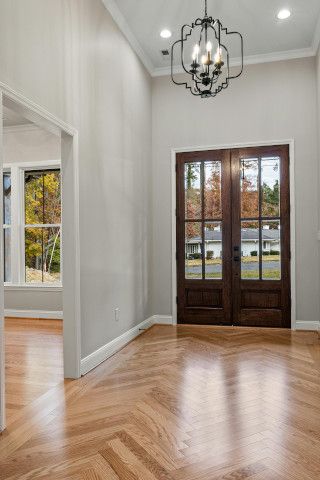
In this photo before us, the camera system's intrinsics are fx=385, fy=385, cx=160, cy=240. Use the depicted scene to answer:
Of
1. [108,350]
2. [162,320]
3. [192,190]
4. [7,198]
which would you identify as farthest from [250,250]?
[7,198]

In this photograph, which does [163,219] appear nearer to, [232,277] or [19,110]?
[232,277]

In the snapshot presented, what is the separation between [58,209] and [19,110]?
3829mm

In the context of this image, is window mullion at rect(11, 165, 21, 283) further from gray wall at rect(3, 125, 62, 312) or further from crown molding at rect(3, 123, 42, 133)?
crown molding at rect(3, 123, 42, 133)

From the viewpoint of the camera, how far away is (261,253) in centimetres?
529

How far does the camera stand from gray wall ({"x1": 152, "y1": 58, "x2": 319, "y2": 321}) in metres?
5.16

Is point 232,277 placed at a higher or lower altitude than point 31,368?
higher

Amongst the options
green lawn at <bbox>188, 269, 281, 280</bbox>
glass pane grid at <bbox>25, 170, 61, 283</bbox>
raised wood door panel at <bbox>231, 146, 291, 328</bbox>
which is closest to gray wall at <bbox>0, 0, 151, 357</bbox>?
green lawn at <bbox>188, 269, 281, 280</bbox>

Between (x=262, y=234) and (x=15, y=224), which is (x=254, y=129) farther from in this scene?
(x=15, y=224)

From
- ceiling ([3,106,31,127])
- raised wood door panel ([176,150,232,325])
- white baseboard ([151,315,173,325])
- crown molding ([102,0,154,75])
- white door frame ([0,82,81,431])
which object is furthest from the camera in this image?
ceiling ([3,106,31,127])

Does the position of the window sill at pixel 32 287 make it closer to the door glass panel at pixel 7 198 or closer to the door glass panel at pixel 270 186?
the door glass panel at pixel 7 198

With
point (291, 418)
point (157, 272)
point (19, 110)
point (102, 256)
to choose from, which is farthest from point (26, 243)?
point (291, 418)

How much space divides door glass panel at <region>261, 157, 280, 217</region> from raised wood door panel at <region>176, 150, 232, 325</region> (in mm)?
476

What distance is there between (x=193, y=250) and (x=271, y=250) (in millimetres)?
1080

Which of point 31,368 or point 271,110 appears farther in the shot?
point 271,110
